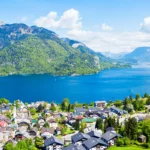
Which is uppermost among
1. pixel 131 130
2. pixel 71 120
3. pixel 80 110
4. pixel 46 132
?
pixel 131 130

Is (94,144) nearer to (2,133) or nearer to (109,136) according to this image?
(109,136)

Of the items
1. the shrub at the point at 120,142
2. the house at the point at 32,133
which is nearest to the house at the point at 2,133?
the house at the point at 32,133

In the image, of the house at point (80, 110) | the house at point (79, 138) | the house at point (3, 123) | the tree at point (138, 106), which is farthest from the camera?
the house at point (80, 110)

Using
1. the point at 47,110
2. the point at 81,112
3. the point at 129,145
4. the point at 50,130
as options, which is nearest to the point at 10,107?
the point at 47,110

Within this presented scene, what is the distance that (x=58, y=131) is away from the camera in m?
47.3

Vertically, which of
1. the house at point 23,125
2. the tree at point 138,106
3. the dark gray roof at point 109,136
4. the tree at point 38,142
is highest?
the tree at point 138,106

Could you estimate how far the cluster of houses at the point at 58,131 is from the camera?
125 ft

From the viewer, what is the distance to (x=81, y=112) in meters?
61.5

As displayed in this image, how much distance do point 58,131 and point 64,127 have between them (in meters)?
3.15

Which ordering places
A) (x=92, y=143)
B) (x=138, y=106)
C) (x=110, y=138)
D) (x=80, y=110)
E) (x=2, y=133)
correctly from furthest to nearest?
(x=80, y=110) → (x=138, y=106) → (x=2, y=133) → (x=110, y=138) → (x=92, y=143)

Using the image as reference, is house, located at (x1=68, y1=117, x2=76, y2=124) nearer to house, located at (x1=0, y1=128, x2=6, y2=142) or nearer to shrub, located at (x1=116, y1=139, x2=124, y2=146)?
house, located at (x1=0, y1=128, x2=6, y2=142)

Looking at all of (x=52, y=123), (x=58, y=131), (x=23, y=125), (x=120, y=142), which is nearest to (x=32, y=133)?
(x=58, y=131)

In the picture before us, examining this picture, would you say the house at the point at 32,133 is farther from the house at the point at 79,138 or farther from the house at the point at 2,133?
the house at the point at 79,138

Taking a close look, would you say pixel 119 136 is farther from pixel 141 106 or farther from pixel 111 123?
pixel 141 106
